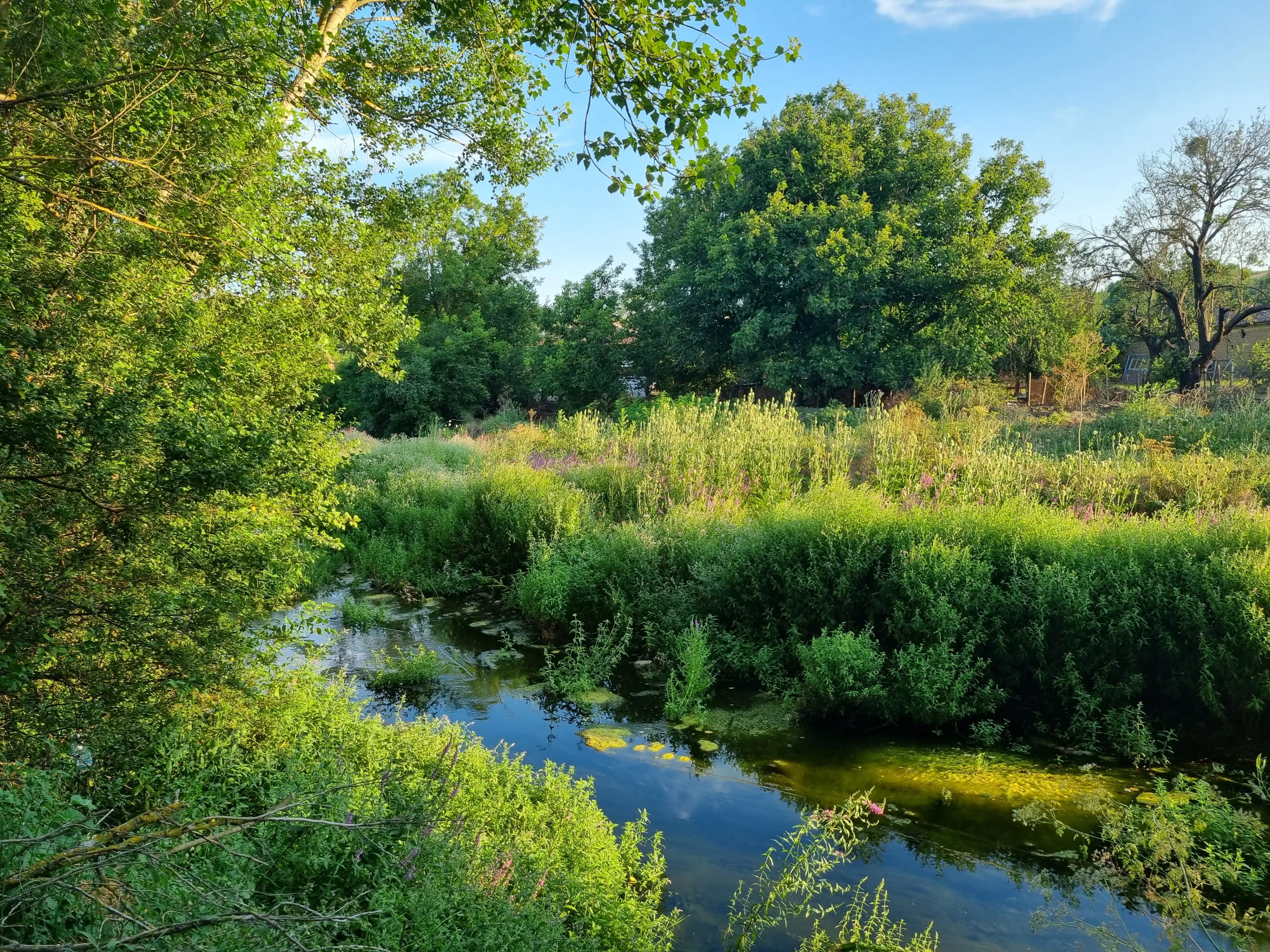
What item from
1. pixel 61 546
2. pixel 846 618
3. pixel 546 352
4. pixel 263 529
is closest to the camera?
pixel 61 546

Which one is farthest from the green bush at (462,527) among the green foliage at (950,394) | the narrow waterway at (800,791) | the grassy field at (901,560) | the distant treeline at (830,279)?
the distant treeline at (830,279)

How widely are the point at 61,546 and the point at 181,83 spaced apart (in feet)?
8.56

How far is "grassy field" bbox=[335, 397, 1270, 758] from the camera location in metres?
5.47

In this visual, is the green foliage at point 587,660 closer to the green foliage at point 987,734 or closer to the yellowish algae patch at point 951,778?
the yellowish algae patch at point 951,778

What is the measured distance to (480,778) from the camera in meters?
3.82

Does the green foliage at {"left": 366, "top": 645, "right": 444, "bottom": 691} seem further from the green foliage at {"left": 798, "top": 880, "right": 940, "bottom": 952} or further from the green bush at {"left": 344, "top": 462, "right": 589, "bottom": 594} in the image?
the green foliage at {"left": 798, "top": 880, "right": 940, "bottom": 952}

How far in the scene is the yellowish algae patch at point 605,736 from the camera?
5750mm

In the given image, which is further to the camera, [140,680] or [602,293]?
[602,293]

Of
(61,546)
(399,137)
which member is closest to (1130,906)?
(61,546)

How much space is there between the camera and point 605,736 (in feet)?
19.4

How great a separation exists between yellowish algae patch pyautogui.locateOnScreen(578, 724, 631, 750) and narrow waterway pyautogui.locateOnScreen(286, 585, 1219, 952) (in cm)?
1

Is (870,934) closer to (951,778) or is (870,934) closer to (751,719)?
(951,778)

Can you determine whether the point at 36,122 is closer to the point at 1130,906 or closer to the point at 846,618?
the point at 846,618

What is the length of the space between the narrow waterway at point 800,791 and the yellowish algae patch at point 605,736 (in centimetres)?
1
